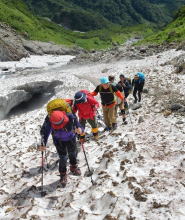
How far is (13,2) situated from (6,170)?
147331 millimetres

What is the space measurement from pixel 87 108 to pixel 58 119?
4051 millimetres

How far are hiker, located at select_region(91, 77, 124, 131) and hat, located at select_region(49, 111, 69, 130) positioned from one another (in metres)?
4.52

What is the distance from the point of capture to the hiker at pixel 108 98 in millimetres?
12727

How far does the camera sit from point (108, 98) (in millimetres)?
13102

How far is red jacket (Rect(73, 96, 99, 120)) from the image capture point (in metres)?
11.9

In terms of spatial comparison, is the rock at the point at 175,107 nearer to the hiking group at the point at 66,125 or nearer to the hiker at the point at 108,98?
the hiker at the point at 108,98

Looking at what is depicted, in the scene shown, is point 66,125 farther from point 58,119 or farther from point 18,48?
point 18,48

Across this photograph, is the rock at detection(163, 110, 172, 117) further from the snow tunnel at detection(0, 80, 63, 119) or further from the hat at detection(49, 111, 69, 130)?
the snow tunnel at detection(0, 80, 63, 119)

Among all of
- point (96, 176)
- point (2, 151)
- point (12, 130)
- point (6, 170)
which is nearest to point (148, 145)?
point (96, 176)

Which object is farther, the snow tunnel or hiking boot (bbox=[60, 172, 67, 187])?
the snow tunnel

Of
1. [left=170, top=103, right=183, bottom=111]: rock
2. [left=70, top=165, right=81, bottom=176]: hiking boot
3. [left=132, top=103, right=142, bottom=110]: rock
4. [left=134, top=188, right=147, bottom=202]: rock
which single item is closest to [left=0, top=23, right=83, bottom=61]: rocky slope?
[left=132, top=103, right=142, bottom=110]: rock

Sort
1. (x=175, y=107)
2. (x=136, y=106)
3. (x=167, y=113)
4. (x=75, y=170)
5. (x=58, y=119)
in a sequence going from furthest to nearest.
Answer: (x=136, y=106)
(x=175, y=107)
(x=167, y=113)
(x=75, y=170)
(x=58, y=119)

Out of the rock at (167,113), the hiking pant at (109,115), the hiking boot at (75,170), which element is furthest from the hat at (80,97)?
the rock at (167,113)

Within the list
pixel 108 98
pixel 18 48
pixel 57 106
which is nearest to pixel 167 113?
pixel 108 98
